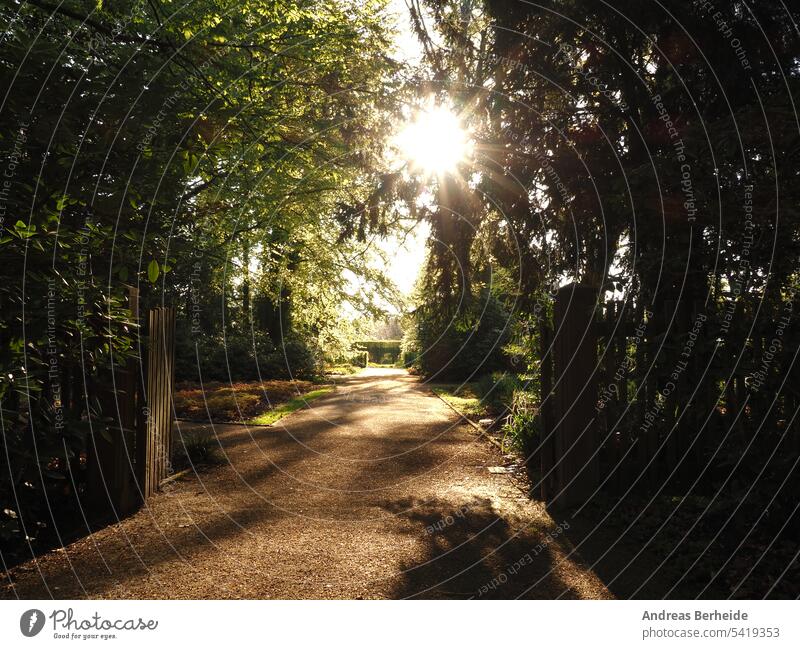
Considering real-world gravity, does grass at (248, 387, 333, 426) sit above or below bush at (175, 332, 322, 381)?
below

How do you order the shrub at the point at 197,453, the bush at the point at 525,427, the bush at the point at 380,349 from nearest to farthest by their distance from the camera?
the bush at the point at 525,427, the shrub at the point at 197,453, the bush at the point at 380,349

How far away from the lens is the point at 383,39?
1168 cm

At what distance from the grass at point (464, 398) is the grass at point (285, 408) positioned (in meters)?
4.09

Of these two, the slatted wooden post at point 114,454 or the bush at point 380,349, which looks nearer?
the slatted wooden post at point 114,454

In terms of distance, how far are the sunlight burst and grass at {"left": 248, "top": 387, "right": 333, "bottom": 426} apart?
21.4 feet

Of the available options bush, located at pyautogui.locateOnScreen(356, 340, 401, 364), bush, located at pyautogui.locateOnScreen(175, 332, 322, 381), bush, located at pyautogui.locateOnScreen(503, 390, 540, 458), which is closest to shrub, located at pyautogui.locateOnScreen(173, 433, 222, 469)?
bush, located at pyautogui.locateOnScreen(503, 390, 540, 458)

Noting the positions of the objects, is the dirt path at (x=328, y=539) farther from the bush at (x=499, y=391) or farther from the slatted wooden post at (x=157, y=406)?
the bush at (x=499, y=391)

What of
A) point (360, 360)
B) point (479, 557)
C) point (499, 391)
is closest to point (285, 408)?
point (499, 391)

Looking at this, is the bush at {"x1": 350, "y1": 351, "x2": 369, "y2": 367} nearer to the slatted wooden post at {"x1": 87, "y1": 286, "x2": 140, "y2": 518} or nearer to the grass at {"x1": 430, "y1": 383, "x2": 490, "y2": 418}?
the grass at {"x1": 430, "y1": 383, "x2": 490, "y2": 418}

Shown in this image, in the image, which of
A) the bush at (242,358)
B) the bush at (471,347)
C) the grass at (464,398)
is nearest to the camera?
the grass at (464,398)

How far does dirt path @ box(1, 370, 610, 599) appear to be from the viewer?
171 inches

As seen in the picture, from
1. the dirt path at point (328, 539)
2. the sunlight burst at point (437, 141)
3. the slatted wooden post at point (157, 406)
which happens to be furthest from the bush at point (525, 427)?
the slatted wooden post at point (157, 406)

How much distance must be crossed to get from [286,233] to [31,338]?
11.4 m

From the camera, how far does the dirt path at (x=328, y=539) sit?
4.34 meters
